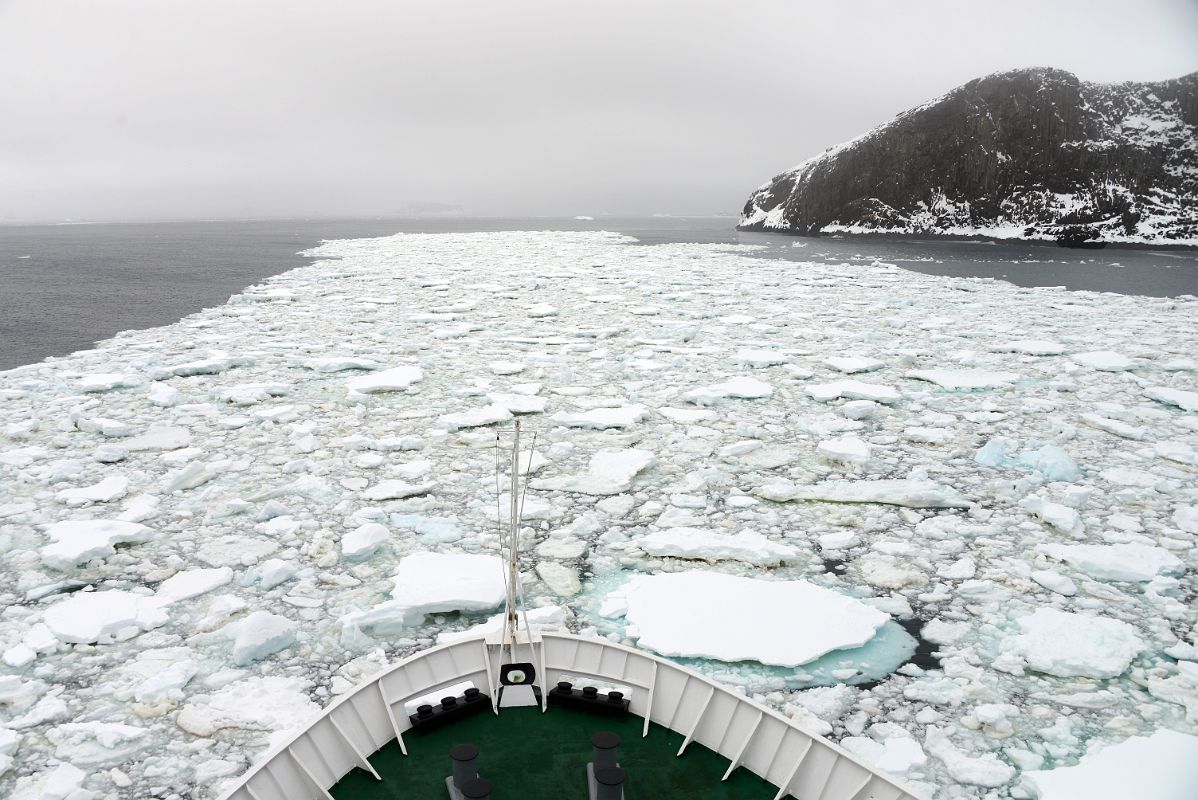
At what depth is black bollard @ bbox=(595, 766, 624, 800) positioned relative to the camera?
5.63ft

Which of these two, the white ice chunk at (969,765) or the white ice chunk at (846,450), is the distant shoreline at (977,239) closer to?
the white ice chunk at (846,450)

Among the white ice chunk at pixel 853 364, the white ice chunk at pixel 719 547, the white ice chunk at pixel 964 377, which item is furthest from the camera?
the white ice chunk at pixel 853 364

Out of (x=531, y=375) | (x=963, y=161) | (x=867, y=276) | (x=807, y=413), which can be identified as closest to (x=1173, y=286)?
(x=867, y=276)

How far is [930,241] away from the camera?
37250mm

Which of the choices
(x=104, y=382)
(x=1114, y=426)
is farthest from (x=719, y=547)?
(x=104, y=382)

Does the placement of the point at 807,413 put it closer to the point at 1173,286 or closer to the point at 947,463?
the point at 947,463

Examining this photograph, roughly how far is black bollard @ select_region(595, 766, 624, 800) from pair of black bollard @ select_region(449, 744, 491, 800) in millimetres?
284

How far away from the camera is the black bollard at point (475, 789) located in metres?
1.69

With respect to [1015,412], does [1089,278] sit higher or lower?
higher

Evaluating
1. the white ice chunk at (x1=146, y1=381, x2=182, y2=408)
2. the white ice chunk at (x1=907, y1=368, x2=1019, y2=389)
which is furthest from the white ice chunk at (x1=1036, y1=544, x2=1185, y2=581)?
the white ice chunk at (x1=146, y1=381, x2=182, y2=408)

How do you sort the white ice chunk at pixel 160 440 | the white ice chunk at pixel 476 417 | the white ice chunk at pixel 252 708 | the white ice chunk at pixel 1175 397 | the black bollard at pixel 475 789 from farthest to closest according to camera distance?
the white ice chunk at pixel 1175 397 → the white ice chunk at pixel 476 417 → the white ice chunk at pixel 160 440 → the white ice chunk at pixel 252 708 → the black bollard at pixel 475 789

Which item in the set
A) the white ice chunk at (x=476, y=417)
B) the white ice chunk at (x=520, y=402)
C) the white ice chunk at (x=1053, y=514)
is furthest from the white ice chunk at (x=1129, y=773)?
the white ice chunk at (x=520, y=402)

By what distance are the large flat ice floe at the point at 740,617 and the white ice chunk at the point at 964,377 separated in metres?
4.22

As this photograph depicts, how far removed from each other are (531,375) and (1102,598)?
16.6 ft
